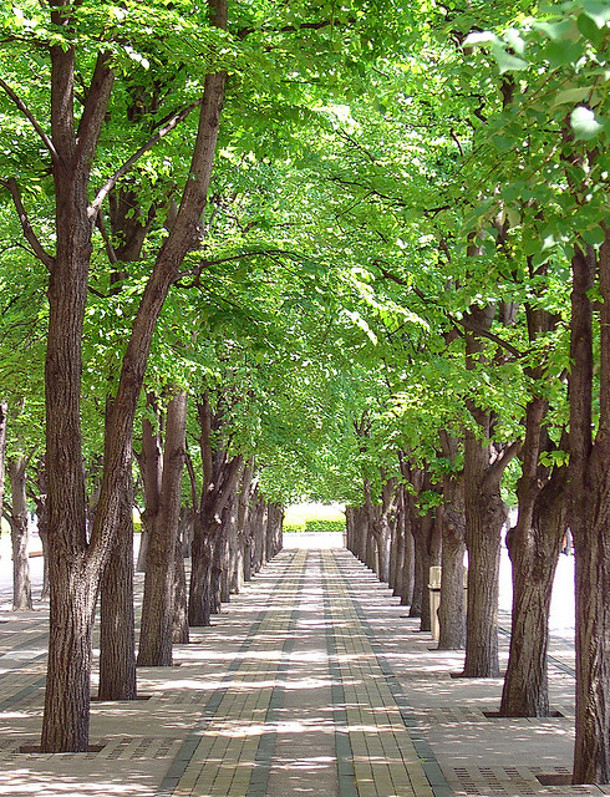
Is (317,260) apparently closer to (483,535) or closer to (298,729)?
(298,729)

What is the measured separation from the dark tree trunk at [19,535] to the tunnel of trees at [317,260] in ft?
41.3

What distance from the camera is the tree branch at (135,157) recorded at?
34.3ft

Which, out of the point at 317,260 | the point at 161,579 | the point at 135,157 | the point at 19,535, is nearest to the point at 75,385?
the point at 135,157

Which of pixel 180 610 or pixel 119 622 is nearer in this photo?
pixel 119 622

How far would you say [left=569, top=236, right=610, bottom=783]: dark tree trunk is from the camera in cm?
808

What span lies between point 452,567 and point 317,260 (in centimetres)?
995

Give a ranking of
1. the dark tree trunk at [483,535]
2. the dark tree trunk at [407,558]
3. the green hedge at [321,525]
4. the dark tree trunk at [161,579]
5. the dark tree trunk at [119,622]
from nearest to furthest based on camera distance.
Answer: the dark tree trunk at [119,622] < the dark tree trunk at [483,535] < the dark tree trunk at [161,579] < the dark tree trunk at [407,558] < the green hedge at [321,525]

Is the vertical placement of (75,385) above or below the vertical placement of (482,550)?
above

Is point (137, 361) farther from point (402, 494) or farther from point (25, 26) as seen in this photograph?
point (402, 494)

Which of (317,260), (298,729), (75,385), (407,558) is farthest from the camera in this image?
(407,558)

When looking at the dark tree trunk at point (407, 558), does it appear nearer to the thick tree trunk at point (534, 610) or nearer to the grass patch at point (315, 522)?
the thick tree trunk at point (534, 610)

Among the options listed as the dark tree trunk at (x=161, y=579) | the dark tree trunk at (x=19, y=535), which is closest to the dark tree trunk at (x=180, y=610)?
the dark tree trunk at (x=161, y=579)

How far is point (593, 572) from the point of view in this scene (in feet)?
26.7

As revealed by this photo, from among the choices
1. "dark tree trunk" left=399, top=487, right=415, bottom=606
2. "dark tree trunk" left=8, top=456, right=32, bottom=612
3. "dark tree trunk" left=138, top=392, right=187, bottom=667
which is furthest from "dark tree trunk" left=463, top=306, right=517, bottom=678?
"dark tree trunk" left=8, top=456, right=32, bottom=612
